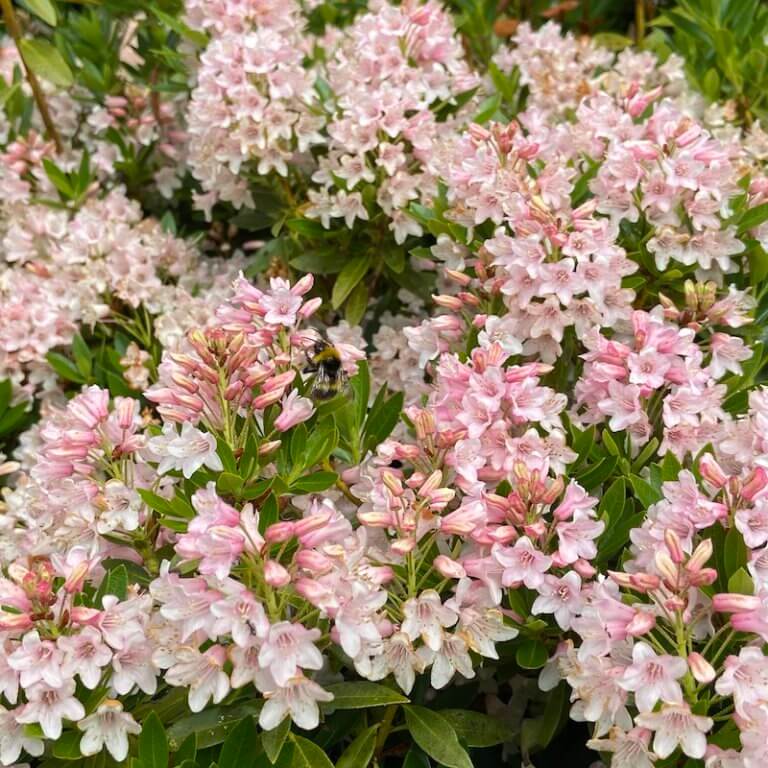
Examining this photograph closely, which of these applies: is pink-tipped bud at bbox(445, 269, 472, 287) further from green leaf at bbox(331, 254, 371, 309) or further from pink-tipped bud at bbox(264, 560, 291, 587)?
pink-tipped bud at bbox(264, 560, 291, 587)

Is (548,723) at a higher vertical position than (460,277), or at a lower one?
lower

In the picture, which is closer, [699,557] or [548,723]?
[699,557]

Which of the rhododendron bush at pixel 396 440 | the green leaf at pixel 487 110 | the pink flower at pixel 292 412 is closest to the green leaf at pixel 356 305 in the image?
the rhododendron bush at pixel 396 440

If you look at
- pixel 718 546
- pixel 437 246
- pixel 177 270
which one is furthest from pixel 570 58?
pixel 718 546

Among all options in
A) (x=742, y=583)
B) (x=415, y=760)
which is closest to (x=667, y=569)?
(x=742, y=583)

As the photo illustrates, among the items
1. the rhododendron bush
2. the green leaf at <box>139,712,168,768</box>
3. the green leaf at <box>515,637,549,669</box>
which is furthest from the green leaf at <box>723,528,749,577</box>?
the green leaf at <box>139,712,168,768</box>

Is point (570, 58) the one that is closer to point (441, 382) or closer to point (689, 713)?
point (441, 382)

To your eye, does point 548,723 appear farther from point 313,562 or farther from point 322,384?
point 322,384
